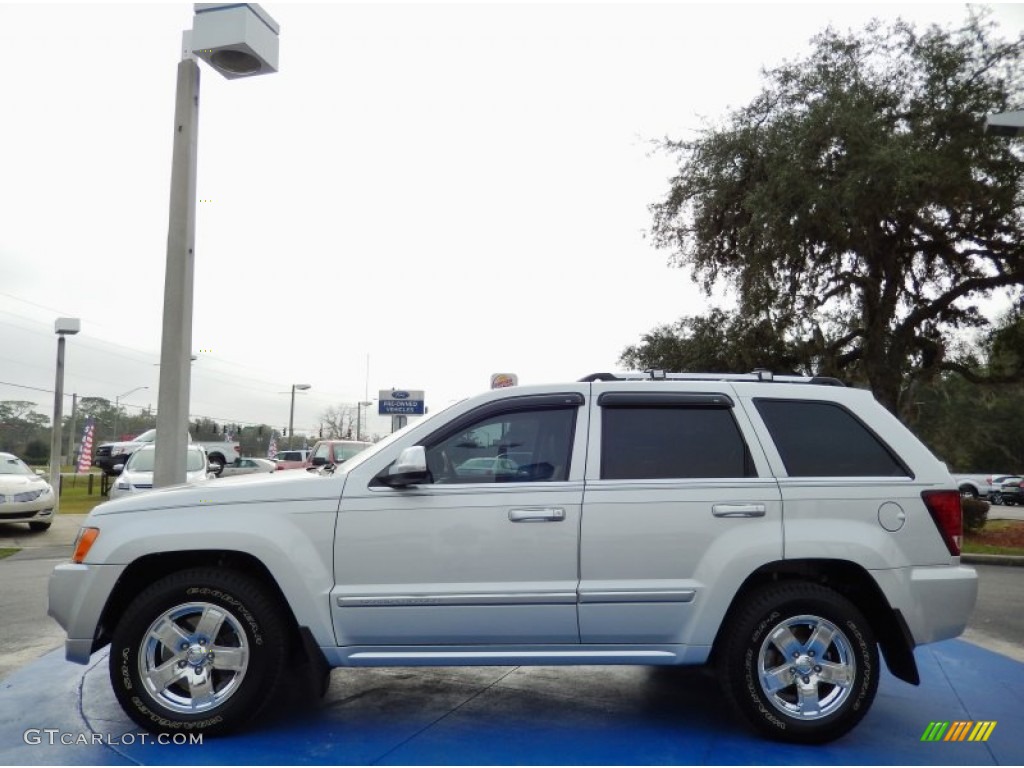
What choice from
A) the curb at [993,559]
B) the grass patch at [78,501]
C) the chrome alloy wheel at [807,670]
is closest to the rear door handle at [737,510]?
the chrome alloy wheel at [807,670]

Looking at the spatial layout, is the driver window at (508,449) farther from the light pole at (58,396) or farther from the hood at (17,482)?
the light pole at (58,396)

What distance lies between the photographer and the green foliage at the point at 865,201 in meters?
15.4

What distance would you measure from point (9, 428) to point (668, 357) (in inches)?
2794

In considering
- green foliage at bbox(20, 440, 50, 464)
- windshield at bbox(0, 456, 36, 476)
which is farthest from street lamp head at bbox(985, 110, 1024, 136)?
green foliage at bbox(20, 440, 50, 464)

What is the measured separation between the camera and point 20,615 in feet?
26.2

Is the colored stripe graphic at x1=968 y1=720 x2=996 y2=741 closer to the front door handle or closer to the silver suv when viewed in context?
the silver suv

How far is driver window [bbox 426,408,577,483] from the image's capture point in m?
4.76

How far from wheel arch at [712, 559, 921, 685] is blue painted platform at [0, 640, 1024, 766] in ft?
1.35

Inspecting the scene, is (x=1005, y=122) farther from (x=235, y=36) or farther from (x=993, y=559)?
(x=235, y=36)

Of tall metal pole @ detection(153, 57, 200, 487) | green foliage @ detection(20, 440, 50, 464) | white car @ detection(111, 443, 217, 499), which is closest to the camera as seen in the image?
tall metal pole @ detection(153, 57, 200, 487)

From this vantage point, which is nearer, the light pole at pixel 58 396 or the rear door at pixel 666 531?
the rear door at pixel 666 531

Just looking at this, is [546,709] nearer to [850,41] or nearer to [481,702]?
[481,702]

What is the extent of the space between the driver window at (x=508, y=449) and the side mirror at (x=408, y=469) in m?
0.19

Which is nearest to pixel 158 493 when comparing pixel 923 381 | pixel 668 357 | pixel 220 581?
pixel 220 581
